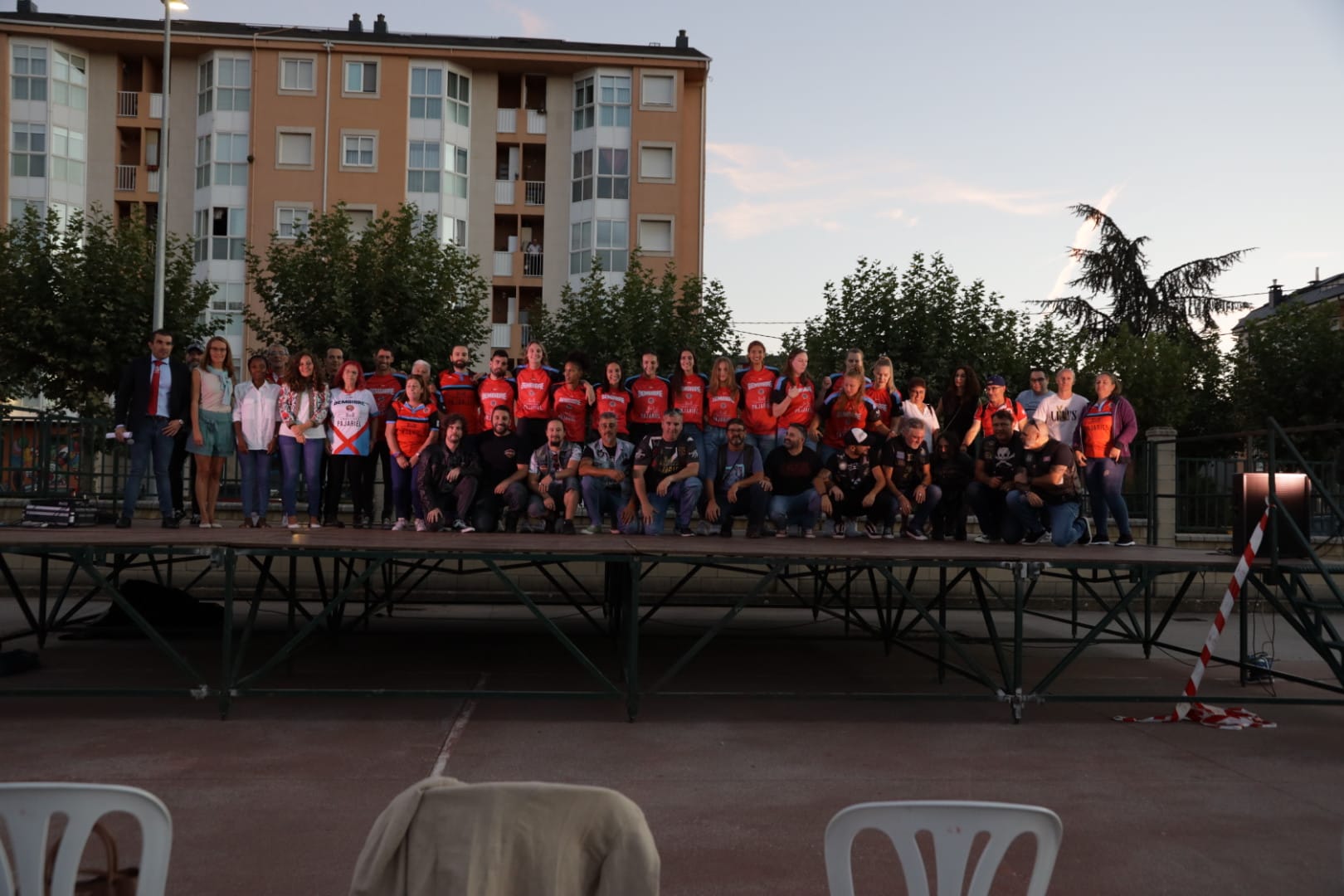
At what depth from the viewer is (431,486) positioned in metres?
10.8

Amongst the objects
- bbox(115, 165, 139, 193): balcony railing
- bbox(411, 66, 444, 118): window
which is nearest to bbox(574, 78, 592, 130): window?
bbox(411, 66, 444, 118): window

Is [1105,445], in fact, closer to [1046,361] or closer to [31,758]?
[31,758]

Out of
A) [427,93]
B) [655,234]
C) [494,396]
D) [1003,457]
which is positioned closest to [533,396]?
[494,396]

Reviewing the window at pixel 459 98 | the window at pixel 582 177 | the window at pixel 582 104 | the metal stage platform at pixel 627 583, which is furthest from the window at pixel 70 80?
the metal stage platform at pixel 627 583

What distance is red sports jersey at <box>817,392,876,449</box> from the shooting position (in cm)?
1136

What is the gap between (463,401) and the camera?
1166 cm

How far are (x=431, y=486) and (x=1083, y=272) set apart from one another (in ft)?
137

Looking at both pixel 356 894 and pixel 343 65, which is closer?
pixel 356 894

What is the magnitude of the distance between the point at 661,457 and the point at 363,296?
17.6 meters

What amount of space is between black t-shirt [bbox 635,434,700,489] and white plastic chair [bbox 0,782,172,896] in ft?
27.4

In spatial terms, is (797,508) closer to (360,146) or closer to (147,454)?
(147,454)

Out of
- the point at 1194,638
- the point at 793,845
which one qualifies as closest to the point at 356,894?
the point at 793,845

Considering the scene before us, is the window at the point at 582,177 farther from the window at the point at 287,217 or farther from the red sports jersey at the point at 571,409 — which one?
the red sports jersey at the point at 571,409

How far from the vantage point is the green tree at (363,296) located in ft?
86.8
